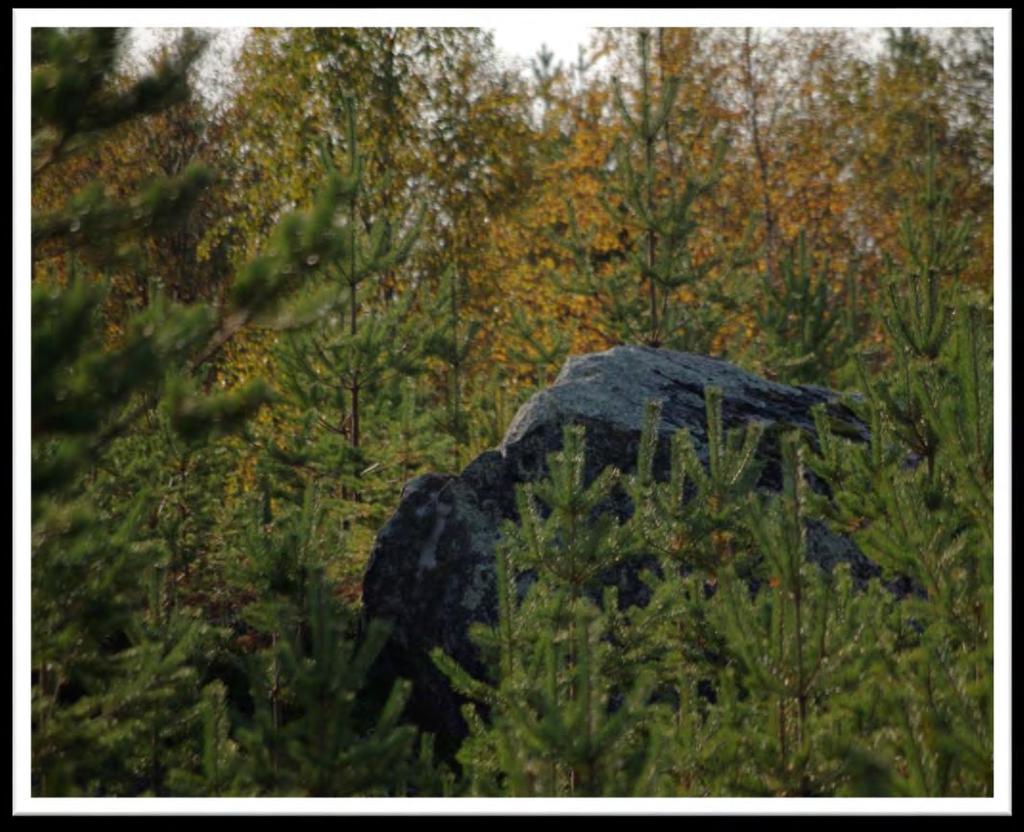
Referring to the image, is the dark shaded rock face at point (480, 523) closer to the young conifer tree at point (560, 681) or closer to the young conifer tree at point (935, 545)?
the young conifer tree at point (560, 681)

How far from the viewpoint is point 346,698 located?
3443 millimetres

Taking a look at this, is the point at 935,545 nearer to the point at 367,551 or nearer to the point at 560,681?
the point at 560,681

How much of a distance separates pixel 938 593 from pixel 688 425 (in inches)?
120

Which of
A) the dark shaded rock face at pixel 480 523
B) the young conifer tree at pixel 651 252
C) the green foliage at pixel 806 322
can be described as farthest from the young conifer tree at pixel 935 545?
the green foliage at pixel 806 322

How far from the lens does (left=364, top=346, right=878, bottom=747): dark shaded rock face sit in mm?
6309

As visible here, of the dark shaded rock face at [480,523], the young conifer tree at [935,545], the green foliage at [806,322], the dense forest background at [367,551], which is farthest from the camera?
the green foliage at [806,322]

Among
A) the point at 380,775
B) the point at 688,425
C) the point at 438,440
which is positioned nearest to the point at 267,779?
the point at 380,775

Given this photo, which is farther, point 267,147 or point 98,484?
point 267,147

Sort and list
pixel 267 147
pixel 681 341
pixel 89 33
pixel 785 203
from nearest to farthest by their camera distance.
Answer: pixel 89 33
pixel 681 341
pixel 267 147
pixel 785 203

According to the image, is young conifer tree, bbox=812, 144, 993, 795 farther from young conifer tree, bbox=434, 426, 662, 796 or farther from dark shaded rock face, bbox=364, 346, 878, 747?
dark shaded rock face, bbox=364, 346, 878, 747

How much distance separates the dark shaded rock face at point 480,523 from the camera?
6.31 meters

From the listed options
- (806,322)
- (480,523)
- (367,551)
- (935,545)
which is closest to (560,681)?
(935,545)

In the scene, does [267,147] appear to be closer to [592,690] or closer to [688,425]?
[688,425]

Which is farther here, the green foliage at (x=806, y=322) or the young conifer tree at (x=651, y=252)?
the green foliage at (x=806, y=322)
